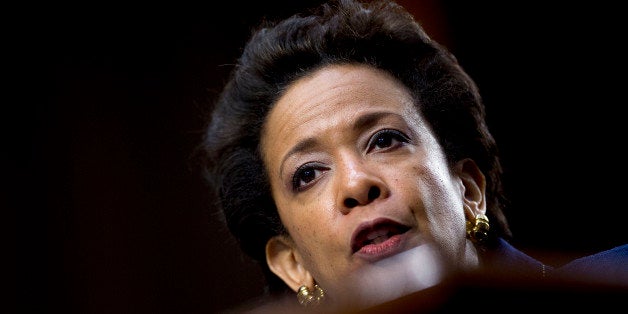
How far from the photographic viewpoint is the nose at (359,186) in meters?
1.40

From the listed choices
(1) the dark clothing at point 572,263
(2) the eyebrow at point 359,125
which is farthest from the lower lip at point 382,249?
(2) the eyebrow at point 359,125

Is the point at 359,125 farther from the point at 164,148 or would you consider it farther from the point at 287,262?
the point at 164,148

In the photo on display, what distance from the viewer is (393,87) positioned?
5.53 feet

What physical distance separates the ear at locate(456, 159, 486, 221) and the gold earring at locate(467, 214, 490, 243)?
17 millimetres

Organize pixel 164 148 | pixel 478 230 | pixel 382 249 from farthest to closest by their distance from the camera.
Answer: pixel 164 148
pixel 478 230
pixel 382 249

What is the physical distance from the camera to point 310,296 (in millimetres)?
1658

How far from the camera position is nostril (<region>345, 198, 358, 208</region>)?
55.6 inches

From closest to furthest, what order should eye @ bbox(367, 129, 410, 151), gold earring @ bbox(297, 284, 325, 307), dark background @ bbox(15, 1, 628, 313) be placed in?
eye @ bbox(367, 129, 410, 151) → gold earring @ bbox(297, 284, 325, 307) → dark background @ bbox(15, 1, 628, 313)

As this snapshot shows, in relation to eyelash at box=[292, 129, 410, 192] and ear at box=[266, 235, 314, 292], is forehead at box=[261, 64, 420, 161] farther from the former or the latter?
ear at box=[266, 235, 314, 292]

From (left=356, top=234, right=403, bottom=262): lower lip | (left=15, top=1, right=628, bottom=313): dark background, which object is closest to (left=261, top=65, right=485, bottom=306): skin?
(left=356, top=234, right=403, bottom=262): lower lip

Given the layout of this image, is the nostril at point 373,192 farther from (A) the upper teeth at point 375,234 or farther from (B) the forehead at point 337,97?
(B) the forehead at point 337,97

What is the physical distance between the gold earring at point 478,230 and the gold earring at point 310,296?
381 mm

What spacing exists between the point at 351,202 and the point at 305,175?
21cm

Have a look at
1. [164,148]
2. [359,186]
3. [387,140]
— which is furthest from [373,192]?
[164,148]
